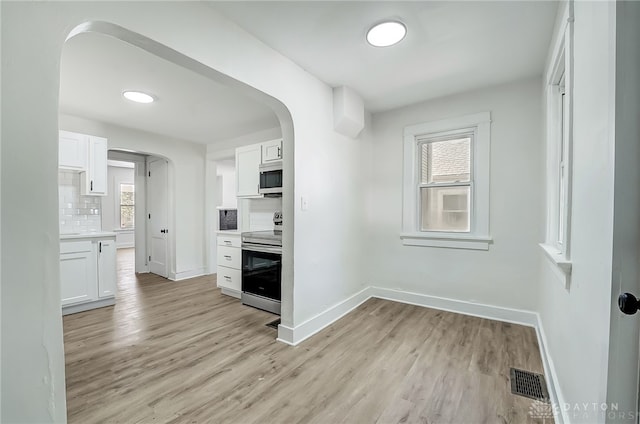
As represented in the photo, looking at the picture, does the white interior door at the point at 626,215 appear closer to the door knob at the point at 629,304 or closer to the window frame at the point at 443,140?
the door knob at the point at 629,304

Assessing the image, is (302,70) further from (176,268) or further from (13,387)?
(176,268)

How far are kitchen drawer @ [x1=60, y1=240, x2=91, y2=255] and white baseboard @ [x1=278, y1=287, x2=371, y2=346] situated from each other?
2.73m

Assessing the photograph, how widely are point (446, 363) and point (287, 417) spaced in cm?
132

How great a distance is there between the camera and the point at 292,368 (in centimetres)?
210

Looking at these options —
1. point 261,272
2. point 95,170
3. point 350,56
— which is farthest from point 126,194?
point 350,56

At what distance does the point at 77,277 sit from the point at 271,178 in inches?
104

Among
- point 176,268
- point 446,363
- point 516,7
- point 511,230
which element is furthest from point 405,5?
point 176,268

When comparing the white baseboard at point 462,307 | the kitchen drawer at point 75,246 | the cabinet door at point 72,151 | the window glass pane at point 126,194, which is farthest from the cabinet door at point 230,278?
the window glass pane at point 126,194

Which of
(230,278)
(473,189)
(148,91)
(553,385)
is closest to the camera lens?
(553,385)

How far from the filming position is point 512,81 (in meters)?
2.88

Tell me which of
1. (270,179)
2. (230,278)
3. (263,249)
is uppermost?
(270,179)

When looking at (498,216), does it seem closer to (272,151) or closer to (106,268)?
(272,151)

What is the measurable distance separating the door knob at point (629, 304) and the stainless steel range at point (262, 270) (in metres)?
2.70

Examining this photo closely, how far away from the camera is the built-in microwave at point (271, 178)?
362 centimetres
